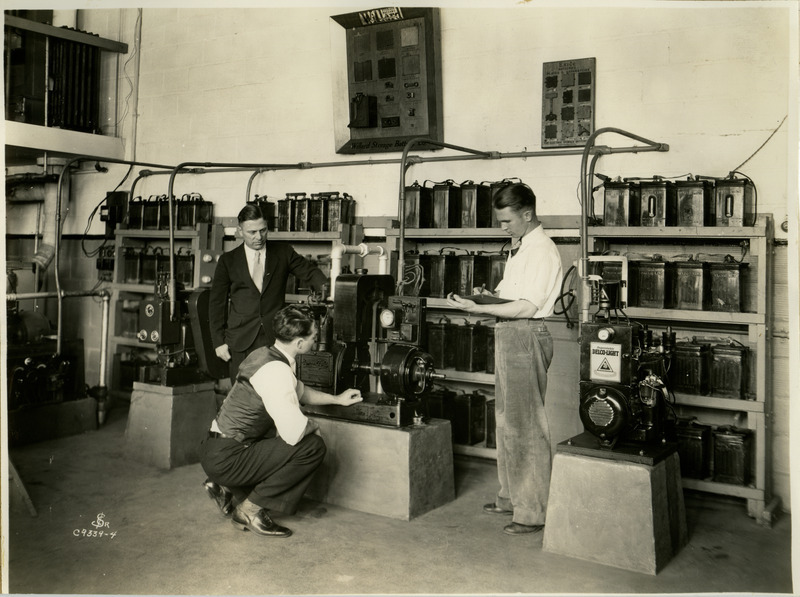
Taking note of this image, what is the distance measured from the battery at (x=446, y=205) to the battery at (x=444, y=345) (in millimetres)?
745

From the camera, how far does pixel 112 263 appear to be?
7.14 metres

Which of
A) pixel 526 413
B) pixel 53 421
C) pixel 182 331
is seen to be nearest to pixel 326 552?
pixel 526 413

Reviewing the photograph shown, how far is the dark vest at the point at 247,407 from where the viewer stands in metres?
3.67

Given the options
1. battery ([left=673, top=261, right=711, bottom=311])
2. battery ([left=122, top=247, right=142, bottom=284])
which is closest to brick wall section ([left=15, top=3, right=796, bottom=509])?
battery ([left=673, top=261, right=711, bottom=311])

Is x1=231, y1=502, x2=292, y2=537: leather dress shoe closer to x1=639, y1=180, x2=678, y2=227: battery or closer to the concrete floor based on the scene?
the concrete floor

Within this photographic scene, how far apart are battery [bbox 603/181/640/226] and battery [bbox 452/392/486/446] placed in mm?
1547

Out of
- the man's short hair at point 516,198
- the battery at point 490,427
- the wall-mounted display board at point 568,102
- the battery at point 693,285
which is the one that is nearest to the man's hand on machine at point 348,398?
the man's short hair at point 516,198

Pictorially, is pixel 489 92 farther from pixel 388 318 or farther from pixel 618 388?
pixel 618 388

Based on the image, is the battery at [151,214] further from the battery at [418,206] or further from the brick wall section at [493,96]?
the battery at [418,206]

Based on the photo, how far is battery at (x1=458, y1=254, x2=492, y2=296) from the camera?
5.27 m

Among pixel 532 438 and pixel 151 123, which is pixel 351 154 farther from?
pixel 532 438

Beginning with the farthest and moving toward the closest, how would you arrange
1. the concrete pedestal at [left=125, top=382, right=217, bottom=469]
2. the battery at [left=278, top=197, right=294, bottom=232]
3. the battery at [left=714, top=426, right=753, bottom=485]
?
the battery at [left=278, top=197, right=294, bottom=232], the concrete pedestal at [left=125, top=382, right=217, bottom=469], the battery at [left=714, top=426, right=753, bottom=485]

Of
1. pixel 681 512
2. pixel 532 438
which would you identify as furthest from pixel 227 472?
pixel 681 512

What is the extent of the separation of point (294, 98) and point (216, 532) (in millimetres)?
4046
